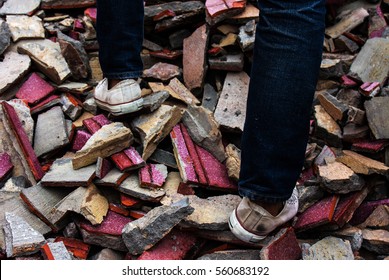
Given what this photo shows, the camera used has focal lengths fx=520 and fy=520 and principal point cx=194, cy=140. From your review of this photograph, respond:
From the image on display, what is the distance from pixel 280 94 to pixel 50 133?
4.40ft

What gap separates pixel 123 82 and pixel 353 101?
46.6 inches

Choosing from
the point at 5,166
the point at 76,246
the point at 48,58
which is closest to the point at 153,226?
the point at 76,246

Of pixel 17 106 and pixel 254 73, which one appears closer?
pixel 254 73

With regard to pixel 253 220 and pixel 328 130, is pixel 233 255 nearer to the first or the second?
pixel 253 220

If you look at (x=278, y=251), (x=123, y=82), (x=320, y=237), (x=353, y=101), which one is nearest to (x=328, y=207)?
(x=320, y=237)

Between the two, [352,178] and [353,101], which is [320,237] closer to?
[352,178]

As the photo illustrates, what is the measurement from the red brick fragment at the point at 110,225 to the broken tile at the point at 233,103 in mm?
702

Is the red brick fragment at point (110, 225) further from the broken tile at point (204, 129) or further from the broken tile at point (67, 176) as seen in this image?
the broken tile at point (204, 129)

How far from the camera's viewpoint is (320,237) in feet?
7.31

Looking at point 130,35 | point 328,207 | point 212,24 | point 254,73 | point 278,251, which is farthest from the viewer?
point 212,24

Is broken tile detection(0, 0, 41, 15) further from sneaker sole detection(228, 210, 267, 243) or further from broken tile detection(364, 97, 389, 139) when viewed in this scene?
broken tile detection(364, 97, 389, 139)

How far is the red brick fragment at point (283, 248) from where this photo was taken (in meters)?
2.04

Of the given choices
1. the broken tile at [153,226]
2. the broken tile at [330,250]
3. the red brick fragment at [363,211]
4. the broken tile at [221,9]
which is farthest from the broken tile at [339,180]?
the broken tile at [221,9]

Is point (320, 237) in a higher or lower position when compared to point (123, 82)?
lower
